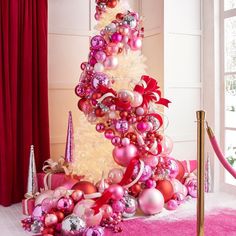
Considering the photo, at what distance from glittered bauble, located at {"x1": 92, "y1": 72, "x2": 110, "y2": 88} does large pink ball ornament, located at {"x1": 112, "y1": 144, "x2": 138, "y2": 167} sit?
1.61ft

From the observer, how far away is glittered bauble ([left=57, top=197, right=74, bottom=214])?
271 cm

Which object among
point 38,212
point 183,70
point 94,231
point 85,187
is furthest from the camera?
point 183,70

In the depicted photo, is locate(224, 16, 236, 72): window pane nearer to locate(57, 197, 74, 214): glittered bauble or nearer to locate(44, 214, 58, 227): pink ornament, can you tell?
locate(57, 197, 74, 214): glittered bauble

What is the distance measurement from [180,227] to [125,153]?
0.66 metres

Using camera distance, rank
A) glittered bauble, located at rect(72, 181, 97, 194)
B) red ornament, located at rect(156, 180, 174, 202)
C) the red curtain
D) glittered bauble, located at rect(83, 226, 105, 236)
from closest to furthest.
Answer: glittered bauble, located at rect(83, 226, 105, 236)
glittered bauble, located at rect(72, 181, 97, 194)
red ornament, located at rect(156, 180, 174, 202)
the red curtain

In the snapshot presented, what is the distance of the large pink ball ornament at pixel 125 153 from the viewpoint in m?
3.10

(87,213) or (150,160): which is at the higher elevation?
(150,160)

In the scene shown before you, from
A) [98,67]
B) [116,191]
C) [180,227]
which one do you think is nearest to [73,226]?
[116,191]

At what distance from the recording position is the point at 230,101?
4047 millimetres

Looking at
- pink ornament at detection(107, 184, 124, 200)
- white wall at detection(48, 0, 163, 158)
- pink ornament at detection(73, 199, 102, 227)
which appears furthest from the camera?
white wall at detection(48, 0, 163, 158)

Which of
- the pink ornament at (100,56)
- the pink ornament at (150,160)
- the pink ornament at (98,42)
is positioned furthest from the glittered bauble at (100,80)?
the pink ornament at (150,160)

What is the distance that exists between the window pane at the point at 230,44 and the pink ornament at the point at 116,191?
1.81 meters

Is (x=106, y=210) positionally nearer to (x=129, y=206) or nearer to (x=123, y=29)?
(x=129, y=206)

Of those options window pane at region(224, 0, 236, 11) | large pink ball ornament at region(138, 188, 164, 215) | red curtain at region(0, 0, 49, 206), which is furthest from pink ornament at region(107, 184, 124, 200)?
window pane at region(224, 0, 236, 11)
